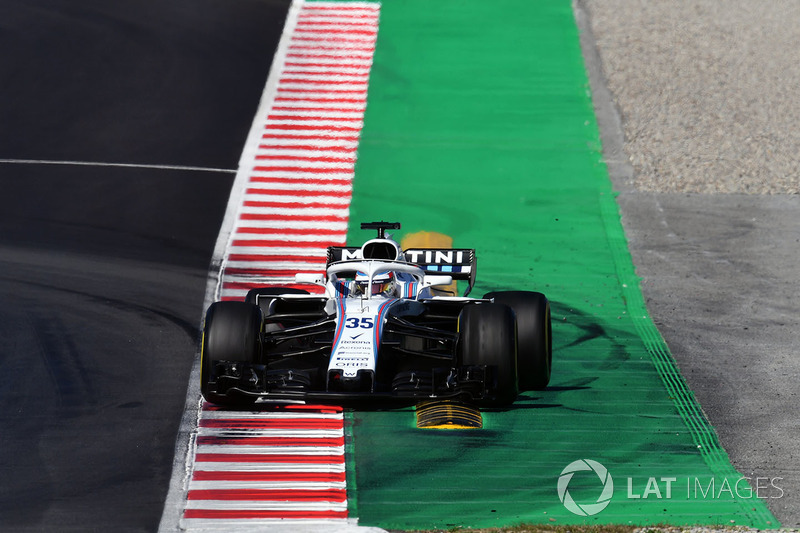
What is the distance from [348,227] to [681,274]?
5224 millimetres

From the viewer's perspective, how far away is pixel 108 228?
57.7 ft

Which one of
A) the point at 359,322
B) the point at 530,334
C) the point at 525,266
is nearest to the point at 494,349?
the point at 530,334

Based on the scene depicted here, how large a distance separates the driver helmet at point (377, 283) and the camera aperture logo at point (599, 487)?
9.69 ft

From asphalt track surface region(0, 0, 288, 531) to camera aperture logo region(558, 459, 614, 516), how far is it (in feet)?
13.7

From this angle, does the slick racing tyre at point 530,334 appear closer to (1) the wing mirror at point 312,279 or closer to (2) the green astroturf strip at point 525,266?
(2) the green astroturf strip at point 525,266

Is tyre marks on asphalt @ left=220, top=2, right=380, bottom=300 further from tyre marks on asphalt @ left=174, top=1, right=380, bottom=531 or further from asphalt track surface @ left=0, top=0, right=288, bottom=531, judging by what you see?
asphalt track surface @ left=0, top=0, right=288, bottom=531

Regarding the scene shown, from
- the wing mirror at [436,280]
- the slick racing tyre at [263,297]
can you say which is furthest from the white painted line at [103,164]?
the wing mirror at [436,280]

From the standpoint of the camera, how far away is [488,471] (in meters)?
12.2

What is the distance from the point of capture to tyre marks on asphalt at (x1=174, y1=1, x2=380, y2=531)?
460 inches

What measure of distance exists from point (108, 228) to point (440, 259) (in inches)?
234

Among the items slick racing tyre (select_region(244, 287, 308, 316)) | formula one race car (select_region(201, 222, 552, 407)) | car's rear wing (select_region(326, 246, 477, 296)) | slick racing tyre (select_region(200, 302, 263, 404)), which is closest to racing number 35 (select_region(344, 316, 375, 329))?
formula one race car (select_region(201, 222, 552, 407))

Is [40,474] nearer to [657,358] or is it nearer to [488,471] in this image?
[488,471]

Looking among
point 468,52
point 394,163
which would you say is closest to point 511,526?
point 394,163

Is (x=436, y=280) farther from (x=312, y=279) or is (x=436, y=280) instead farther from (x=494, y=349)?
(x=494, y=349)
